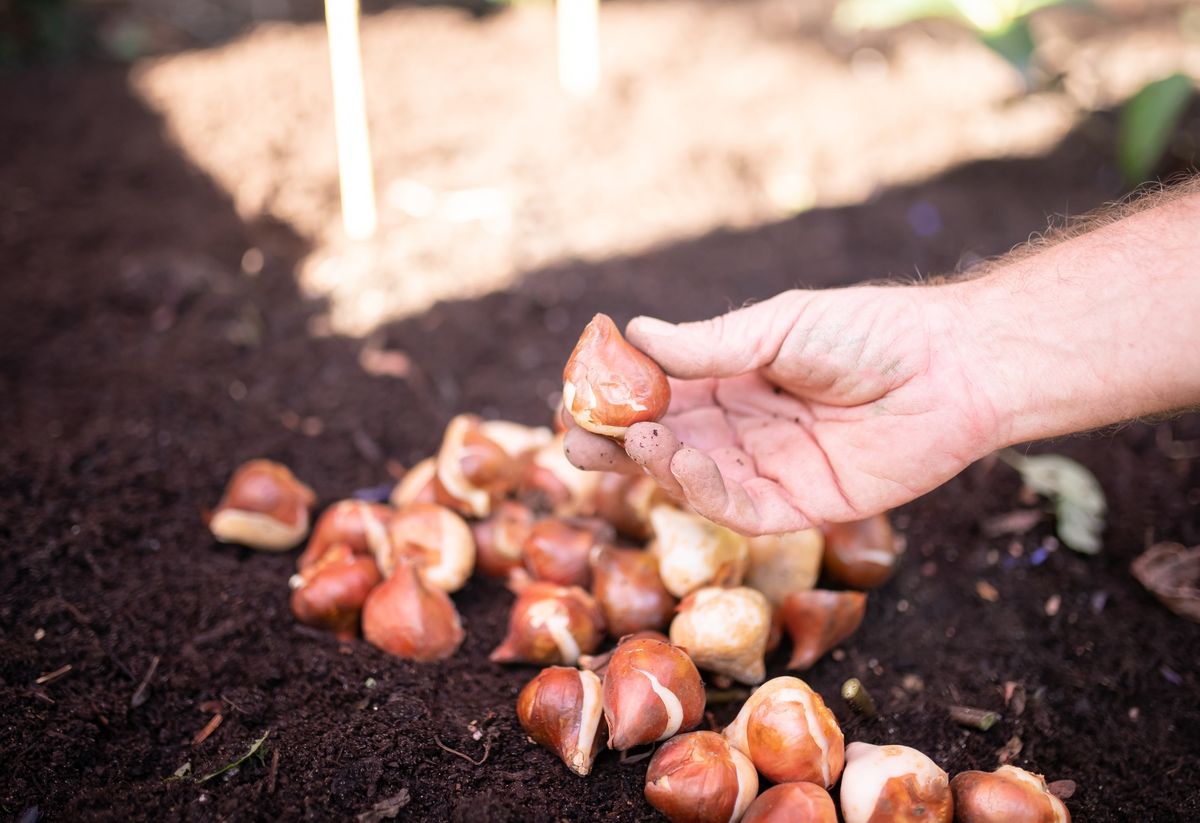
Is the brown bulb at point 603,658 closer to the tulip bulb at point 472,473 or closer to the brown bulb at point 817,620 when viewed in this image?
the brown bulb at point 817,620

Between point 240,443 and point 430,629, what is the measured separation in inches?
43.2

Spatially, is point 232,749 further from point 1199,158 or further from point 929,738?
point 1199,158

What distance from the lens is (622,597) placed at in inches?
81.8

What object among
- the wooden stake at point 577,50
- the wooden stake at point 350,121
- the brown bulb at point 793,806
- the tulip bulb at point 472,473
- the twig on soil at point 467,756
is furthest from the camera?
the wooden stake at point 577,50

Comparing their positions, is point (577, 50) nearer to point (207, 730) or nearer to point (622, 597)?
point (622, 597)

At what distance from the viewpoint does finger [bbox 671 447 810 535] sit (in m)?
1.80

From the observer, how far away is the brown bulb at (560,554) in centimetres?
219

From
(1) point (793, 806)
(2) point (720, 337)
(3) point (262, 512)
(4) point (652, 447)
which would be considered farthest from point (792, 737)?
(3) point (262, 512)

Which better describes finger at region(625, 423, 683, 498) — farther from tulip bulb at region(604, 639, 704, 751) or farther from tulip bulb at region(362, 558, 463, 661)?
tulip bulb at region(362, 558, 463, 661)

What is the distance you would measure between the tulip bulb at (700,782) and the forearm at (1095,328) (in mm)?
930

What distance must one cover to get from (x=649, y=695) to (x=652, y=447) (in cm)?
49

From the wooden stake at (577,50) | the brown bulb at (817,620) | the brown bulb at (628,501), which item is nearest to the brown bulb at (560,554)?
the brown bulb at (628,501)

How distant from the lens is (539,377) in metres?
3.16

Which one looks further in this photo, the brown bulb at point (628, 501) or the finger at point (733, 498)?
the brown bulb at point (628, 501)
